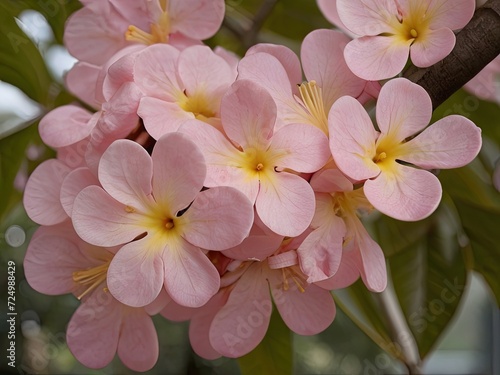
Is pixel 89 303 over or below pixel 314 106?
below

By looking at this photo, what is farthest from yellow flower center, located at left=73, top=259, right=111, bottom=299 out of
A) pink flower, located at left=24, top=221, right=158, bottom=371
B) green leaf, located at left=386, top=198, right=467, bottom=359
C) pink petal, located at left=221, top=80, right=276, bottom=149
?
green leaf, located at left=386, top=198, right=467, bottom=359

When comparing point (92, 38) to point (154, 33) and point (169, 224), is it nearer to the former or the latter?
point (154, 33)

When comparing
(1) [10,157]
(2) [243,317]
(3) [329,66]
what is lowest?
(1) [10,157]

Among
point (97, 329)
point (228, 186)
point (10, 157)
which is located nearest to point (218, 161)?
point (228, 186)

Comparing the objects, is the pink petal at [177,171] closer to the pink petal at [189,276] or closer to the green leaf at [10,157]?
the pink petal at [189,276]

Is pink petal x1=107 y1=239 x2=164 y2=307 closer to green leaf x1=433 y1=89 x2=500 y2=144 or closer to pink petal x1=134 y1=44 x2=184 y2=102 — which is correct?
pink petal x1=134 y1=44 x2=184 y2=102

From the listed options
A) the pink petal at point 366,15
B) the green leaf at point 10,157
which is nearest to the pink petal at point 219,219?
the pink petal at point 366,15

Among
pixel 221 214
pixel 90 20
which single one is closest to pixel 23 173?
pixel 90 20
